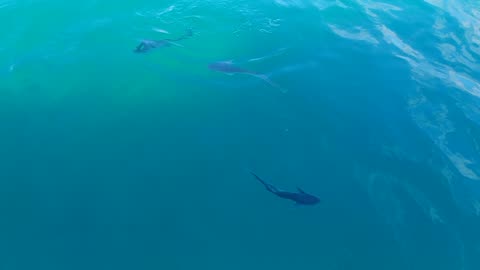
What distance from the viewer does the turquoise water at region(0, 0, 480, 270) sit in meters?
9.45

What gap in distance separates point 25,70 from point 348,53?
43.7 ft

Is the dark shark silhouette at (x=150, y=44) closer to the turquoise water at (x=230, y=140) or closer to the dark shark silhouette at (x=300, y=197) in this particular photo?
the turquoise water at (x=230, y=140)

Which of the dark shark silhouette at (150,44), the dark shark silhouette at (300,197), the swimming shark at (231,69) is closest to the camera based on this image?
the dark shark silhouette at (300,197)

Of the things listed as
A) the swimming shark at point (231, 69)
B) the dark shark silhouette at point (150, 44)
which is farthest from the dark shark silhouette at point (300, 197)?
the dark shark silhouette at point (150, 44)

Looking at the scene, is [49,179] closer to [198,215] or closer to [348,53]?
[198,215]

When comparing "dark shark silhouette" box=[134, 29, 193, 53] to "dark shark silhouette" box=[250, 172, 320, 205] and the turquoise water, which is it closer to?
the turquoise water

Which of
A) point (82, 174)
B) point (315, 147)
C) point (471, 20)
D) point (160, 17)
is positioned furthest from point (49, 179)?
point (471, 20)

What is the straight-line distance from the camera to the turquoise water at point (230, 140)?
31.0 ft

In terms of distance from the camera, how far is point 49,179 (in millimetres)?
10562

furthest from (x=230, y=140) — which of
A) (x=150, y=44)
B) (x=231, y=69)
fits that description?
(x=150, y=44)

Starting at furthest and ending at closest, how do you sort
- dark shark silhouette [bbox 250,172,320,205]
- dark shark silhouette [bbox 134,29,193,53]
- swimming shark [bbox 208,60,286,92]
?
dark shark silhouette [bbox 134,29,193,53] < swimming shark [bbox 208,60,286,92] < dark shark silhouette [bbox 250,172,320,205]

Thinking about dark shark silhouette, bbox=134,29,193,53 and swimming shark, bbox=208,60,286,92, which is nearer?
swimming shark, bbox=208,60,286,92

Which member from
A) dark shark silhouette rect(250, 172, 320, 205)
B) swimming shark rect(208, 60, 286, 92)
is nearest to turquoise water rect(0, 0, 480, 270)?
swimming shark rect(208, 60, 286, 92)

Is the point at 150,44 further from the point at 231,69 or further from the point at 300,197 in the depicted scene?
the point at 300,197
